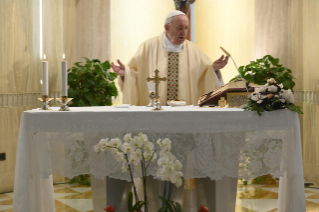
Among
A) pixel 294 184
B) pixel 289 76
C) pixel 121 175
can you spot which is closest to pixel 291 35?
pixel 289 76

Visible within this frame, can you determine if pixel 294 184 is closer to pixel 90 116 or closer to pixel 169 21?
pixel 90 116

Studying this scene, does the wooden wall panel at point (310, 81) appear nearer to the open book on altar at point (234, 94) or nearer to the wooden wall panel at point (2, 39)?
the open book on altar at point (234, 94)

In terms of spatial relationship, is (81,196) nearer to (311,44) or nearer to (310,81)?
(310,81)

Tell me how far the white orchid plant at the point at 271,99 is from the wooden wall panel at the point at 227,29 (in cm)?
363

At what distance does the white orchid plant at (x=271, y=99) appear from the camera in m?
3.02

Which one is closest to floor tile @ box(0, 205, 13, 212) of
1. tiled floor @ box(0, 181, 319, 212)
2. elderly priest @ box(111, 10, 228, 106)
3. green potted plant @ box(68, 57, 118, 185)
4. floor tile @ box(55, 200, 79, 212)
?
tiled floor @ box(0, 181, 319, 212)

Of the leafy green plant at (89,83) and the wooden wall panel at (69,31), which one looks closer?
the leafy green plant at (89,83)

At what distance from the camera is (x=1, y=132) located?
535 centimetres

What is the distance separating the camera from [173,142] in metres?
3.01

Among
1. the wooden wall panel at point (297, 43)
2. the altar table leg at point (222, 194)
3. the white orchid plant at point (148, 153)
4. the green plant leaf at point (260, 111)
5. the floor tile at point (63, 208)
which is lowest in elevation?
the floor tile at point (63, 208)

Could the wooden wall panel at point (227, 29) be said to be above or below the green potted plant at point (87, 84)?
above

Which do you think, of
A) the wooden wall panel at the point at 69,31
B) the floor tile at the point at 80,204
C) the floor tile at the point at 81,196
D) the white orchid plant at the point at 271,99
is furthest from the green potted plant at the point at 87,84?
the white orchid plant at the point at 271,99

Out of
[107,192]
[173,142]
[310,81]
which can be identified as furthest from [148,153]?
[310,81]

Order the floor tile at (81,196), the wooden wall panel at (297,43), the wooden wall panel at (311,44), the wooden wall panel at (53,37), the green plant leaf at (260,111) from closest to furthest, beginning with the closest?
the green plant leaf at (260,111) < the floor tile at (81,196) < the wooden wall panel at (311,44) < the wooden wall panel at (53,37) < the wooden wall panel at (297,43)
